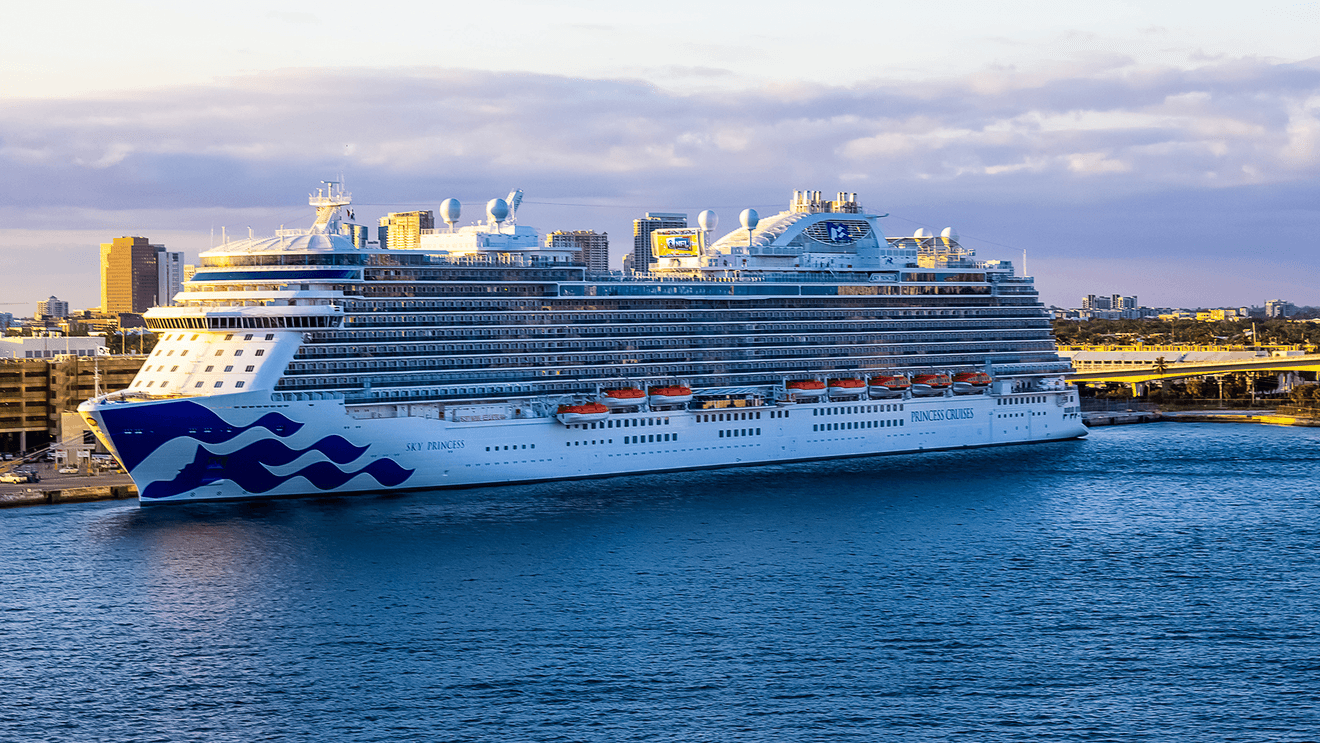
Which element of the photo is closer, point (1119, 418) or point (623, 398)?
point (623, 398)

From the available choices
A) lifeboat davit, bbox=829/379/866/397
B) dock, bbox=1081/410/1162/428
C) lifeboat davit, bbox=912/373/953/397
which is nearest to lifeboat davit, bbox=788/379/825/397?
lifeboat davit, bbox=829/379/866/397

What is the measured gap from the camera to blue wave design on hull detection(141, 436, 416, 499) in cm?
5031

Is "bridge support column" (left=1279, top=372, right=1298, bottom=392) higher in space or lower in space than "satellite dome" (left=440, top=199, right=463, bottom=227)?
lower

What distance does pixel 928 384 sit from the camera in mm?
69625

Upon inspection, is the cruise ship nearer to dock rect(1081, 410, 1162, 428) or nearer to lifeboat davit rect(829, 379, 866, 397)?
lifeboat davit rect(829, 379, 866, 397)

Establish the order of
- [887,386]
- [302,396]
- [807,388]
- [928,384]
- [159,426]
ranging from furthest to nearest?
[928,384], [887,386], [807,388], [302,396], [159,426]

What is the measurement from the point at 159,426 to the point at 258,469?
3.84m

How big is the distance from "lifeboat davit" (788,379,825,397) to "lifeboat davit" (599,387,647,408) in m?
8.68

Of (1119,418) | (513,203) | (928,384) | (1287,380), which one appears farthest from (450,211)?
(1287,380)

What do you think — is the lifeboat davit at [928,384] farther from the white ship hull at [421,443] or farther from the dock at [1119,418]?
the dock at [1119,418]

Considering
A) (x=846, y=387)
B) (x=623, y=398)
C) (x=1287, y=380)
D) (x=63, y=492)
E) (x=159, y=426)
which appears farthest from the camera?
(x=1287, y=380)

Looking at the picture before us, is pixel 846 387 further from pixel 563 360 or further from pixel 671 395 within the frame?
pixel 563 360

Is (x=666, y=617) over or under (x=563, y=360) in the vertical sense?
under

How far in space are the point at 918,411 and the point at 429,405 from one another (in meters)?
26.3
